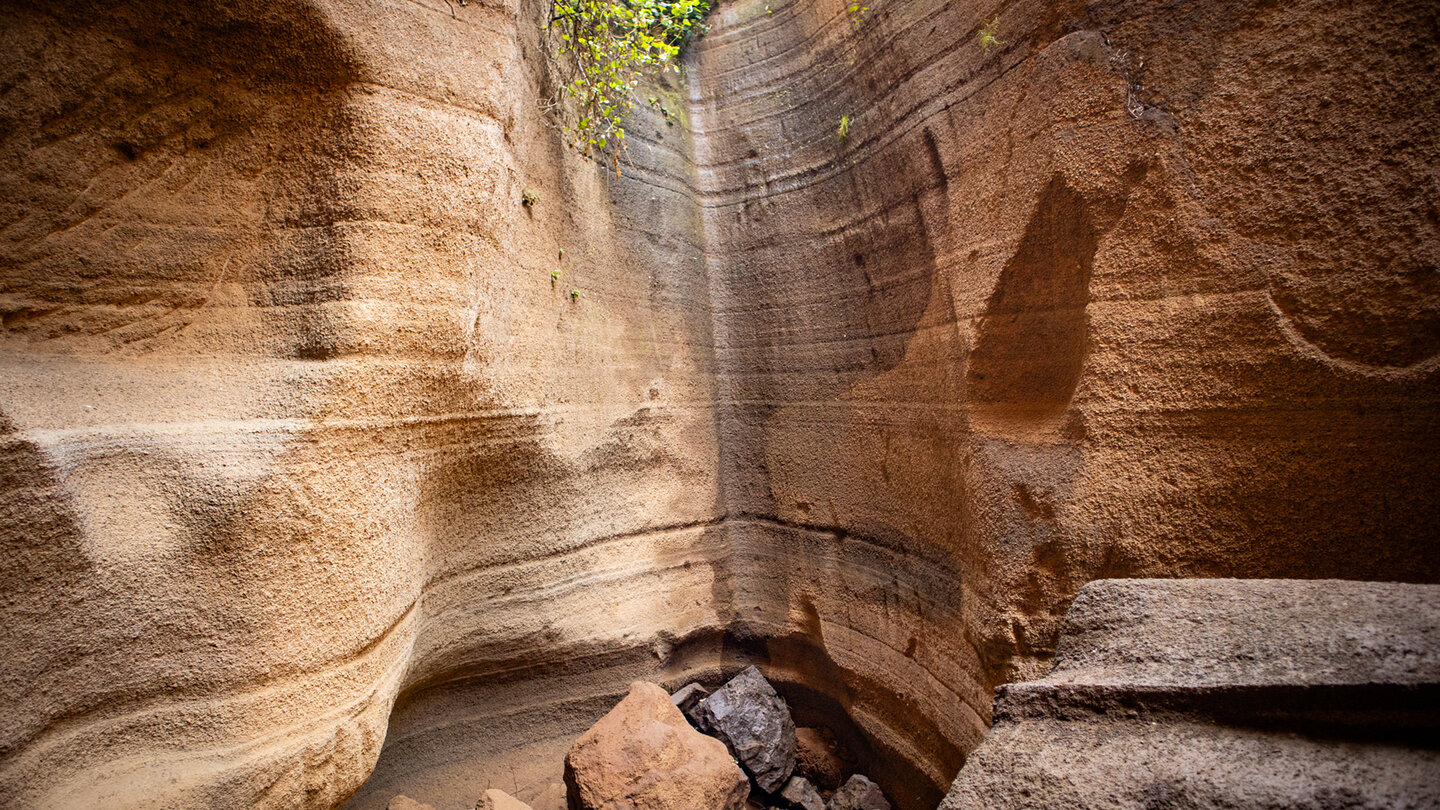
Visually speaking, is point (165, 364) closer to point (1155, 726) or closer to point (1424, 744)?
point (1155, 726)

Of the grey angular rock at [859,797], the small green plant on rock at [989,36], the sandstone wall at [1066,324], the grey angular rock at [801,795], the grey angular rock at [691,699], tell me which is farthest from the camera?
the grey angular rock at [691,699]

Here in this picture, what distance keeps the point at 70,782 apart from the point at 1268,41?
4758 millimetres

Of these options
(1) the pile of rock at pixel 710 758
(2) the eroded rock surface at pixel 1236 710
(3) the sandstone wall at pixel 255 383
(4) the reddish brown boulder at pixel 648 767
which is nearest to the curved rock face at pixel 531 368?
(3) the sandstone wall at pixel 255 383

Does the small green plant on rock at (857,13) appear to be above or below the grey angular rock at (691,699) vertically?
above

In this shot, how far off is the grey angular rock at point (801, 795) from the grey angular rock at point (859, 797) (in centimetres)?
9

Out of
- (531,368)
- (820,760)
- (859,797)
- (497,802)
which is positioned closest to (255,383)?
(531,368)

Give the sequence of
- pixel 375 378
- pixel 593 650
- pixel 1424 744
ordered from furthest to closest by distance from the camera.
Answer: pixel 593 650
pixel 375 378
pixel 1424 744

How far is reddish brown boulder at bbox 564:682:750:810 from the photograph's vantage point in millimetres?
2984

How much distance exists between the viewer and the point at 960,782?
4.83 feet

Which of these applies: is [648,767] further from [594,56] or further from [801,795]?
[594,56]

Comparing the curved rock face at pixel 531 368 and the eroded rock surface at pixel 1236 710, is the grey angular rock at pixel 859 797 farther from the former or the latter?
the eroded rock surface at pixel 1236 710

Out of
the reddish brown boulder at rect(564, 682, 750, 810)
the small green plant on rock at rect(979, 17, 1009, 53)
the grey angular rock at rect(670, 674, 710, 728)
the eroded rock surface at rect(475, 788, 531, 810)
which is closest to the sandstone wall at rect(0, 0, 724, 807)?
the eroded rock surface at rect(475, 788, 531, 810)

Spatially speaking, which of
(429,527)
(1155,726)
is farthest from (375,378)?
(1155,726)

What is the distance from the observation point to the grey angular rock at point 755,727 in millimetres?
3939
